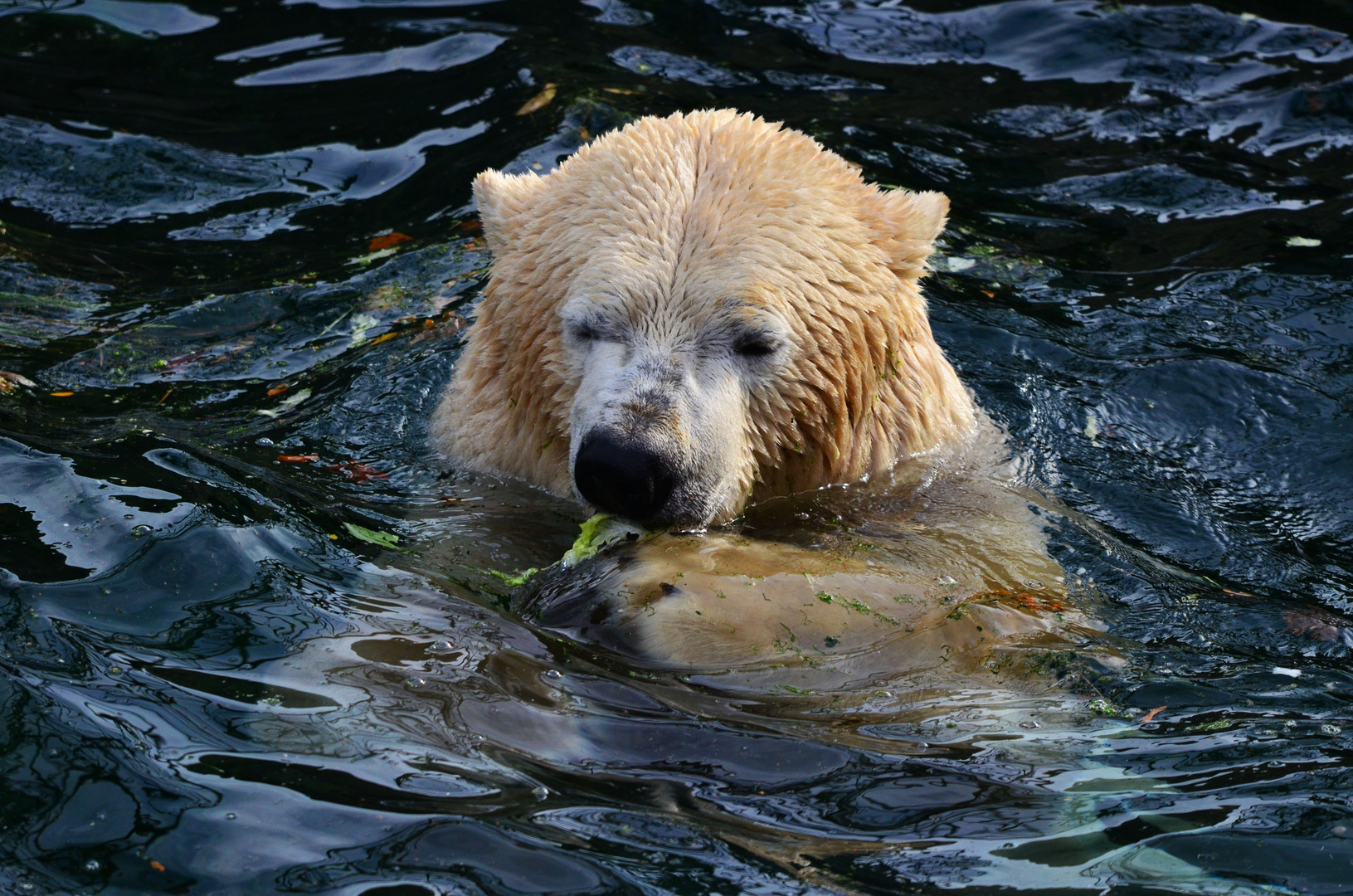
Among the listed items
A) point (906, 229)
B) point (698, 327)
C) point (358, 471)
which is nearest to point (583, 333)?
point (698, 327)

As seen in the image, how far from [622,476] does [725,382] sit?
631 millimetres

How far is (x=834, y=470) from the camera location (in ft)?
16.4

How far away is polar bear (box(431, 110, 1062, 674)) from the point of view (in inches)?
155

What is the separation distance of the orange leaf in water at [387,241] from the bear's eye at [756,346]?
3.97 meters

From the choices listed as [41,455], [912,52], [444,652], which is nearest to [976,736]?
[444,652]

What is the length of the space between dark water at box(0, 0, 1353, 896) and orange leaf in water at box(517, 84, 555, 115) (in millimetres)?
152

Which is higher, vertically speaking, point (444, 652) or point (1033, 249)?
point (1033, 249)

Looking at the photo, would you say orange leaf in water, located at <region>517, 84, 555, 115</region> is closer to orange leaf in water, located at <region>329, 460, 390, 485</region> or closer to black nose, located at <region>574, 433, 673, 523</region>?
orange leaf in water, located at <region>329, 460, 390, 485</region>

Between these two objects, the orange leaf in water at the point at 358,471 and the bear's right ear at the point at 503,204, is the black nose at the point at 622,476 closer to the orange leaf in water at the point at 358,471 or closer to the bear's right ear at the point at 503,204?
the bear's right ear at the point at 503,204

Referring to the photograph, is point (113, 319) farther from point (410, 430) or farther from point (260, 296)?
point (410, 430)

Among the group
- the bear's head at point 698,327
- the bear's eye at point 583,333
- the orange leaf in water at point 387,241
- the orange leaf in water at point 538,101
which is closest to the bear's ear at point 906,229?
the bear's head at point 698,327

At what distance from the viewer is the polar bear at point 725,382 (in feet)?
12.9

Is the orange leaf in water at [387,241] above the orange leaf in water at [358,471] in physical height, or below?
above

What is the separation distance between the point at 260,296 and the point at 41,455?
8.99ft
